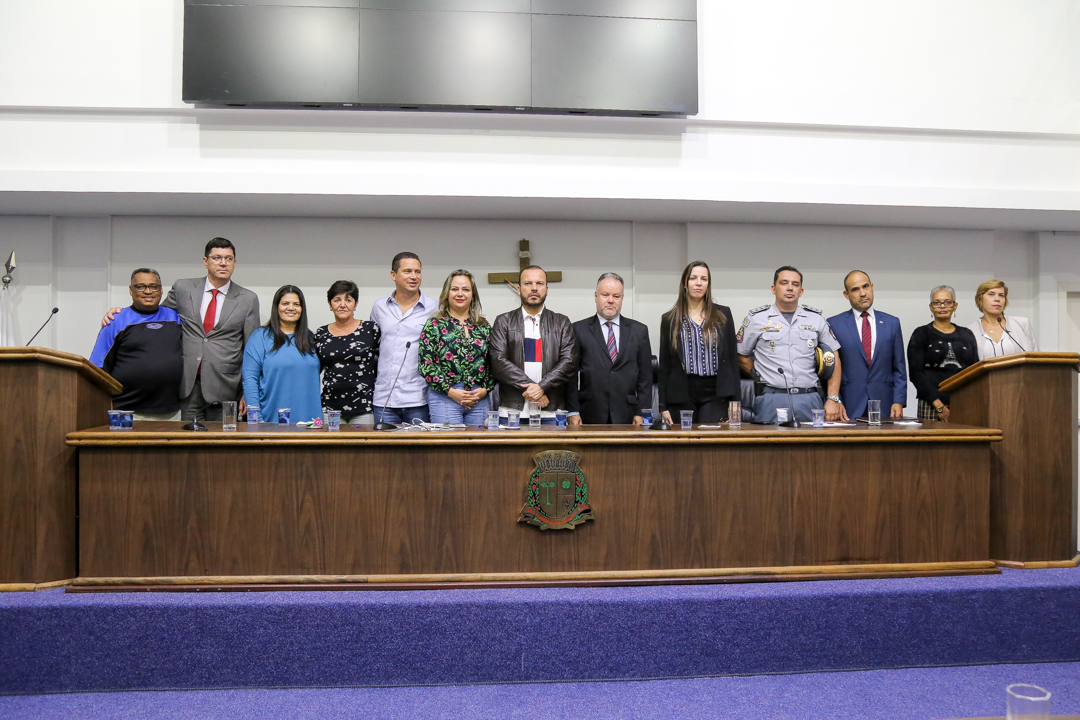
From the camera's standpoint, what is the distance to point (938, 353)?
4.75 metres

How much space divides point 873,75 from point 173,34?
5.31 m

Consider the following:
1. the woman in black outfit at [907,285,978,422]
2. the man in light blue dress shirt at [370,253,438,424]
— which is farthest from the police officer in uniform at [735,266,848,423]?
the man in light blue dress shirt at [370,253,438,424]

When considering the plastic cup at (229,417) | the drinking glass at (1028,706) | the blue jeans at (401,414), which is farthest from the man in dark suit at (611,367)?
the drinking glass at (1028,706)

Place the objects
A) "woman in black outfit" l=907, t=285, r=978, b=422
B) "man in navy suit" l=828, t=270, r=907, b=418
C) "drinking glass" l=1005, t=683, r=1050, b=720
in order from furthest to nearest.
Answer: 1. "man in navy suit" l=828, t=270, r=907, b=418
2. "woman in black outfit" l=907, t=285, r=978, b=422
3. "drinking glass" l=1005, t=683, r=1050, b=720

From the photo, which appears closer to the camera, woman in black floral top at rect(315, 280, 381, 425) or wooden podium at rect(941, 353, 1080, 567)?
wooden podium at rect(941, 353, 1080, 567)

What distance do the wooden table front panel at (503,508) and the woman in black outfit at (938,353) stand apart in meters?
1.90

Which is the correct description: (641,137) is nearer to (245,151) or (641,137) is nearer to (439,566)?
(245,151)

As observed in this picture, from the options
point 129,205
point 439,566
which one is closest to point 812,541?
point 439,566

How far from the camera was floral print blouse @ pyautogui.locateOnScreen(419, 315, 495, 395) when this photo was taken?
3.72 m

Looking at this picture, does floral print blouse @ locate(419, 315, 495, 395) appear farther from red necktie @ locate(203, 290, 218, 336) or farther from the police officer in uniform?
the police officer in uniform

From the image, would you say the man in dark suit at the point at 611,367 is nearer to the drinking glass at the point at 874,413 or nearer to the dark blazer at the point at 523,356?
the dark blazer at the point at 523,356

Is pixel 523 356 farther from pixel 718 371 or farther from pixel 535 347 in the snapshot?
pixel 718 371

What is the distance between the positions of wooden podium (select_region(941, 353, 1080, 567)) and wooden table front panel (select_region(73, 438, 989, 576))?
141mm

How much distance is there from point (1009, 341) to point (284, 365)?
4.69 metres
